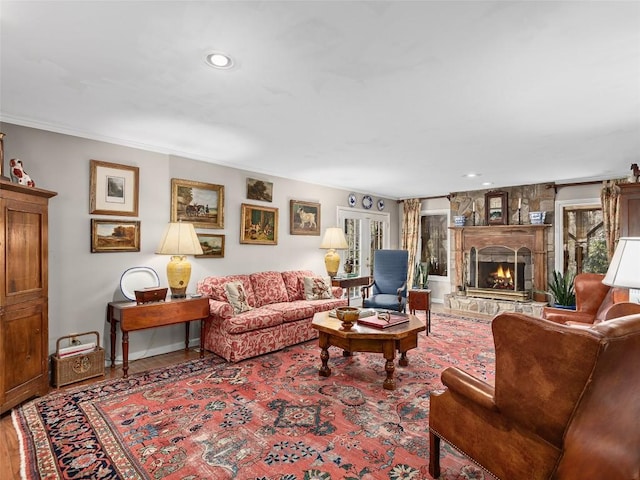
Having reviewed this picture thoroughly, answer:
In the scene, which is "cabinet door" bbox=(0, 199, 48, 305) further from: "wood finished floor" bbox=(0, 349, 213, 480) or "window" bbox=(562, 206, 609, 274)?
"window" bbox=(562, 206, 609, 274)

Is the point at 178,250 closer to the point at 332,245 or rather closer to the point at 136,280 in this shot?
the point at 136,280

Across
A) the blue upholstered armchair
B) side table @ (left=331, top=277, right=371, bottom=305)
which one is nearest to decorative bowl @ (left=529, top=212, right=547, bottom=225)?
the blue upholstered armchair

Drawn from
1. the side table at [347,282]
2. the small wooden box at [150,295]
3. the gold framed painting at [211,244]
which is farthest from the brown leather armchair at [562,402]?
the side table at [347,282]

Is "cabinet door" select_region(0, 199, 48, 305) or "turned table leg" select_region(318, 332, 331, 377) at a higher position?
"cabinet door" select_region(0, 199, 48, 305)

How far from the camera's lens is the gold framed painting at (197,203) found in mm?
4112

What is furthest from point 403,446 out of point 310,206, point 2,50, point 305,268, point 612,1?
point 310,206

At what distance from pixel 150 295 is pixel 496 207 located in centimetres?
602

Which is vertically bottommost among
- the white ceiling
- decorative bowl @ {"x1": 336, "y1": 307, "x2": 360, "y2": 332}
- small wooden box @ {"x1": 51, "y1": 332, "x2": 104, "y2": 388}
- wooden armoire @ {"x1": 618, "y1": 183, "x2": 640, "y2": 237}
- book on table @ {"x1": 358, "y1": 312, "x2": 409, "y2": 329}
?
small wooden box @ {"x1": 51, "y1": 332, "x2": 104, "y2": 388}

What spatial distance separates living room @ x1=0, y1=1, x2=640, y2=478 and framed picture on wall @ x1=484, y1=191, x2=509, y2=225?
0.42 meters

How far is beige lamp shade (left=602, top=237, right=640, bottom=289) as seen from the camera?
1.81m

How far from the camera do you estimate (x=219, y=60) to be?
2062mm

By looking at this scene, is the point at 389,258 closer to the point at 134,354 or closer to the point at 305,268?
the point at 305,268

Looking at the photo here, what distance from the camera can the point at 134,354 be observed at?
375 cm

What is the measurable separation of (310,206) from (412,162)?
6.28ft
